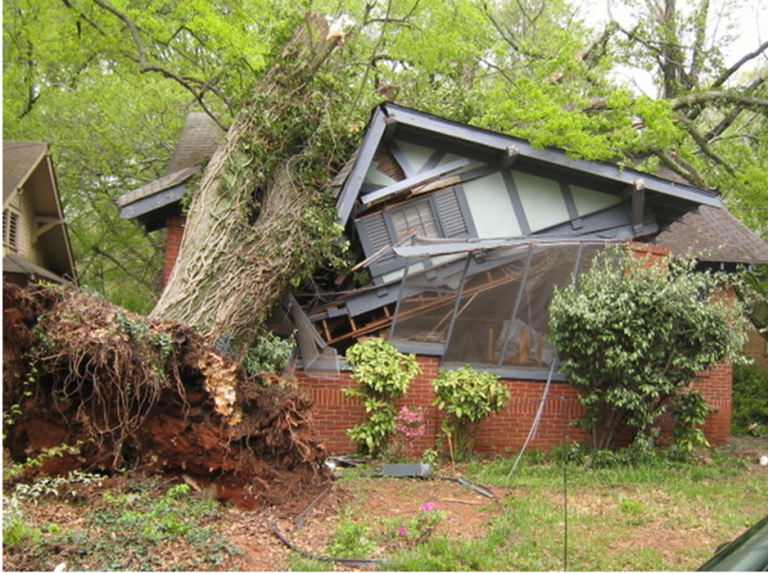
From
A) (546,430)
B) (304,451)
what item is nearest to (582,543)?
(304,451)

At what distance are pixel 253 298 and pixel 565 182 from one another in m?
5.67

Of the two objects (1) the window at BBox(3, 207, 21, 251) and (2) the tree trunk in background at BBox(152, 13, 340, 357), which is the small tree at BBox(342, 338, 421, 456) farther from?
(1) the window at BBox(3, 207, 21, 251)

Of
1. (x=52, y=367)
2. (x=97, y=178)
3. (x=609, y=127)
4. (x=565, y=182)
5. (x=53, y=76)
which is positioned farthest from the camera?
(x=53, y=76)

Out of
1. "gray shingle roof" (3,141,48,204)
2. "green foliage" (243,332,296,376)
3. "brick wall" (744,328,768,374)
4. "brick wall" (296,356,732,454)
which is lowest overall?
"brick wall" (296,356,732,454)

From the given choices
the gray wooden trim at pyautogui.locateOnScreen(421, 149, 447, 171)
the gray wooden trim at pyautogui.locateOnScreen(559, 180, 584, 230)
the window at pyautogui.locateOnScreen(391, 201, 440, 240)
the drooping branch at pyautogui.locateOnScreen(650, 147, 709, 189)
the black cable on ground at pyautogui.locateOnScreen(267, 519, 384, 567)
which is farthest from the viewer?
the drooping branch at pyautogui.locateOnScreen(650, 147, 709, 189)

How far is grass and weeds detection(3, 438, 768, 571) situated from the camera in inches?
235

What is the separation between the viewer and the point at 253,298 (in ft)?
34.4

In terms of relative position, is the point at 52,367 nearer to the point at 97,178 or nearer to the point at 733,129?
the point at 97,178

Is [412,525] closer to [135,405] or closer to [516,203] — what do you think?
[135,405]

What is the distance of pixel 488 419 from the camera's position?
11.8 meters

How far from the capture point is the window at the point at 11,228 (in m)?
17.3

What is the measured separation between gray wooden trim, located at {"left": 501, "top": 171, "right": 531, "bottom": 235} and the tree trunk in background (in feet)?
9.66

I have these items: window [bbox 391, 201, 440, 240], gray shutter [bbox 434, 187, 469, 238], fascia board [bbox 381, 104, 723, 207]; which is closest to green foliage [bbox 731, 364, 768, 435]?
fascia board [bbox 381, 104, 723, 207]

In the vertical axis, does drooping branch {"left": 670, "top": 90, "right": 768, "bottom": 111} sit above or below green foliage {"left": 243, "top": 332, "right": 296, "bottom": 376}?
above
